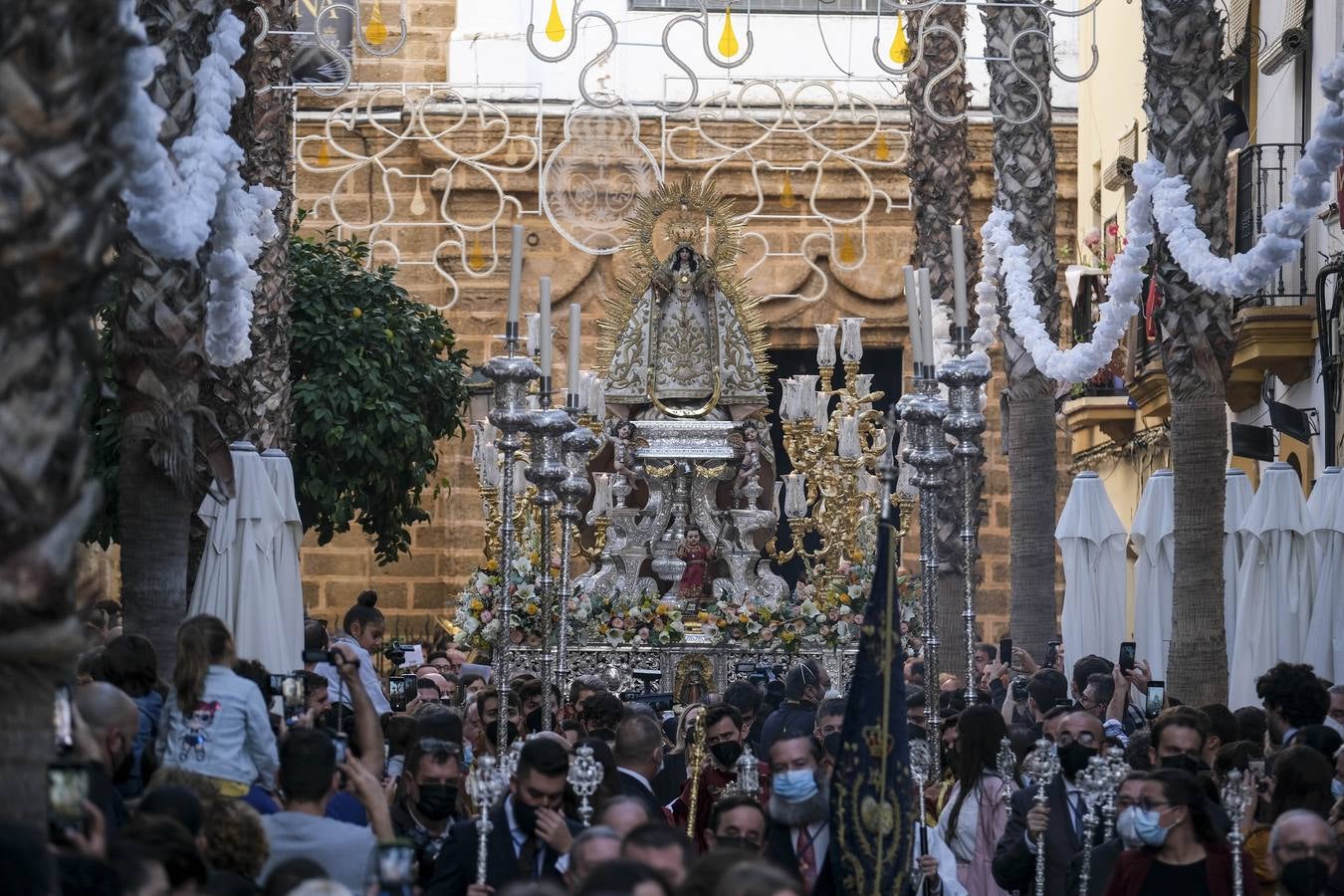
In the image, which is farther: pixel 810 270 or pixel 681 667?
pixel 810 270

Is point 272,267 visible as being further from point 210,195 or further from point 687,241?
point 687,241

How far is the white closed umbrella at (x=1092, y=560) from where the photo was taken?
16.6 meters

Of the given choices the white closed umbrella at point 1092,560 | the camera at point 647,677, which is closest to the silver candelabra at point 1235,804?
the camera at point 647,677

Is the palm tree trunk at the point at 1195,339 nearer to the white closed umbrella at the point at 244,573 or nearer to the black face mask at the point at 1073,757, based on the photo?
the black face mask at the point at 1073,757

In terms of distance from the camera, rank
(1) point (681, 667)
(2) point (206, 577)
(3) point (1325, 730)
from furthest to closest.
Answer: (1) point (681, 667) → (2) point (206, 577) → (3) point (1325, 730)

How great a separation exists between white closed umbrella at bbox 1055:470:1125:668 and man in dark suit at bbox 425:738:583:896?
9535 millimetres

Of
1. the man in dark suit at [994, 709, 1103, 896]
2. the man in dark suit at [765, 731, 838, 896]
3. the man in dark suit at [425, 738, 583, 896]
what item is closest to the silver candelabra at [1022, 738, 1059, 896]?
the man in dark suit at [994, 709, 1103, 896]

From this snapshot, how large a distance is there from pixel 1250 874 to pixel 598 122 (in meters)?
14.5

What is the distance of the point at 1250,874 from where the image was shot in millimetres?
7848

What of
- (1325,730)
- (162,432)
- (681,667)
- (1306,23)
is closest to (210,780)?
(162,432)

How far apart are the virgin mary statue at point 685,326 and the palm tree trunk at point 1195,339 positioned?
258 inches

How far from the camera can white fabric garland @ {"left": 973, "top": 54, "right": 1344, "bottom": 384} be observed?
10734 mm

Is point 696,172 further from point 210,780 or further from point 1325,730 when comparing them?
point 210,780

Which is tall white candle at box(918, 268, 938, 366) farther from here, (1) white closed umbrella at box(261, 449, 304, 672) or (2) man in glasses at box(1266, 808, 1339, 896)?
(1) white closed umbrella at box(261, 449, 304, 672)
